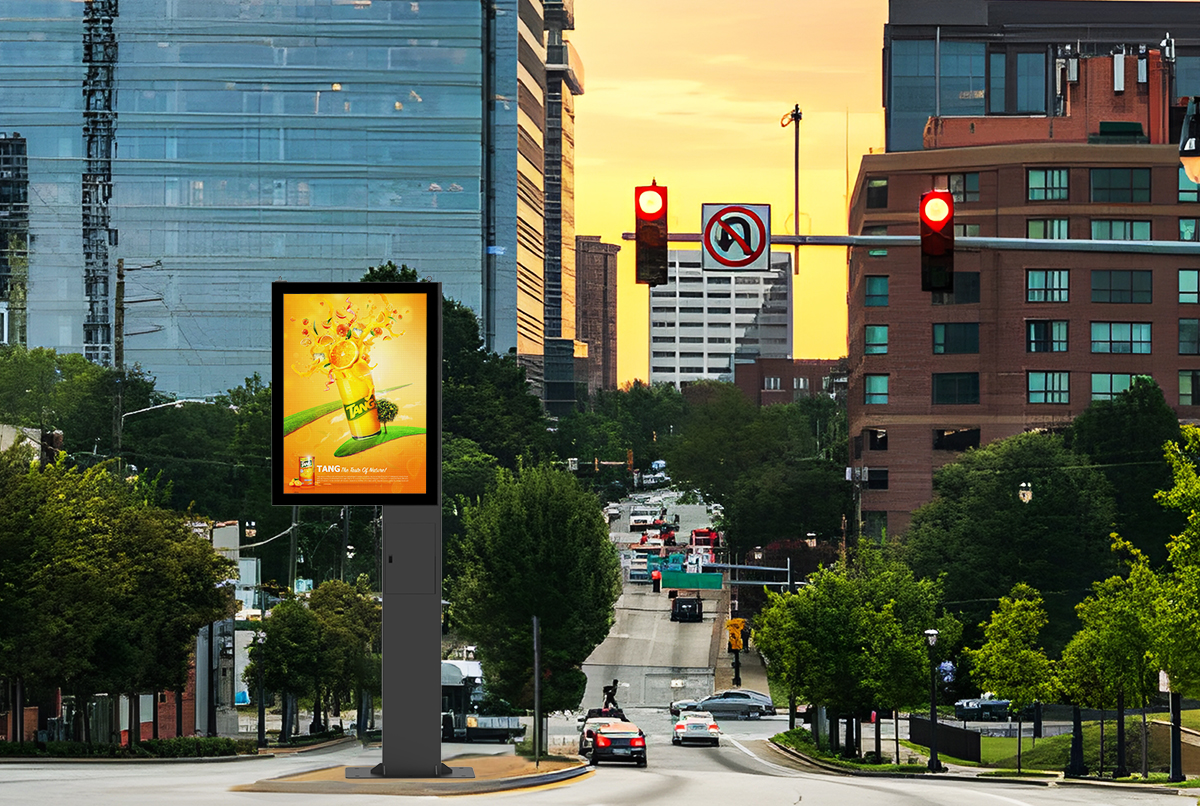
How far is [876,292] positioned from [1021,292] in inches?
439

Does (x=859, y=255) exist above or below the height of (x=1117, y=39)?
below

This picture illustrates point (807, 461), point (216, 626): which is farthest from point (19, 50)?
point (216, 626)

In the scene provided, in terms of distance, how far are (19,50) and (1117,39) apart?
393ft

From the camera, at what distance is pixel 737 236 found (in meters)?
22.4

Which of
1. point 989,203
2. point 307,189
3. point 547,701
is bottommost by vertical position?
point 547,701

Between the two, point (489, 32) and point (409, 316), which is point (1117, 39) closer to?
point (489, 32)

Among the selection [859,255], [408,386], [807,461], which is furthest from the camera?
[807,461]

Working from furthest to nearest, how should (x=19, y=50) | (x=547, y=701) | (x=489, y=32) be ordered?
(x=489, y=32)
(x=19, y=50)
(x=547, y=701)

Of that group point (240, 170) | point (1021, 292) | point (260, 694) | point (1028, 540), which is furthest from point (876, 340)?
point (240, 170)

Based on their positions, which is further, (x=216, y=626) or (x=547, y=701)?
(x=216, y=626)

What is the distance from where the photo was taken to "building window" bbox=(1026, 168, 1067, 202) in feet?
402

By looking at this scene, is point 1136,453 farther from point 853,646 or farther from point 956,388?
point 853,646

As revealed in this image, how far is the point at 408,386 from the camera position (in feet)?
107

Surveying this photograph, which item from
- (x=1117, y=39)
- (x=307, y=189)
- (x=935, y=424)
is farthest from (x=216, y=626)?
(x=1117, y=39)
